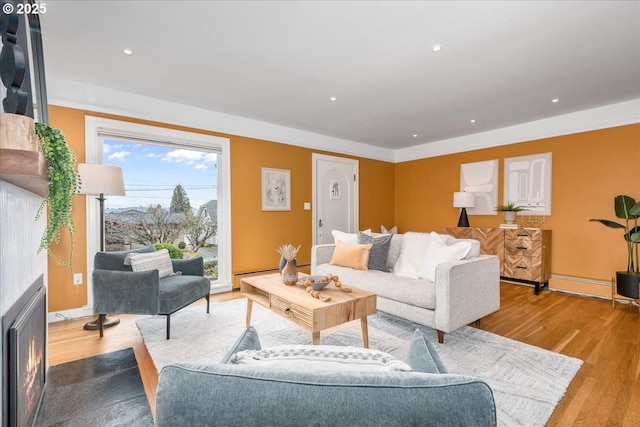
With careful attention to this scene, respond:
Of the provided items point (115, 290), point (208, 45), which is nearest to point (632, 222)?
point (208, 45)

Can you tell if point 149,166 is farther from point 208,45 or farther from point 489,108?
point 489,108

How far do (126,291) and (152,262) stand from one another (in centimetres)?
Result: 37

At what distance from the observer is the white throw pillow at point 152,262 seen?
2.68 meters

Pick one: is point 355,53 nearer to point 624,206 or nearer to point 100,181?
point 100,181

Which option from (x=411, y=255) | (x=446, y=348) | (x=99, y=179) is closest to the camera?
(x=446, y=348)

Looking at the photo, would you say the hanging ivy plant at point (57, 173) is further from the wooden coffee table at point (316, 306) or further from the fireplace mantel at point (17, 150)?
the wooden coffee table at point (316, 306)

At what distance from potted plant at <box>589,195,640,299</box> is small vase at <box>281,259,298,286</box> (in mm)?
3769

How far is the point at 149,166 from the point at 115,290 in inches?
70.5

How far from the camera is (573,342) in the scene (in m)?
2.51

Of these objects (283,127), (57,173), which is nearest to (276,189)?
(283,127)

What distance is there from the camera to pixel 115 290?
2482 millimetres

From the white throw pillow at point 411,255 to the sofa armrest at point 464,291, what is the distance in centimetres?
56

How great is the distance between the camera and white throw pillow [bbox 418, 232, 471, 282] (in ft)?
8.61

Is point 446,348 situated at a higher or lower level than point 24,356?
lower
